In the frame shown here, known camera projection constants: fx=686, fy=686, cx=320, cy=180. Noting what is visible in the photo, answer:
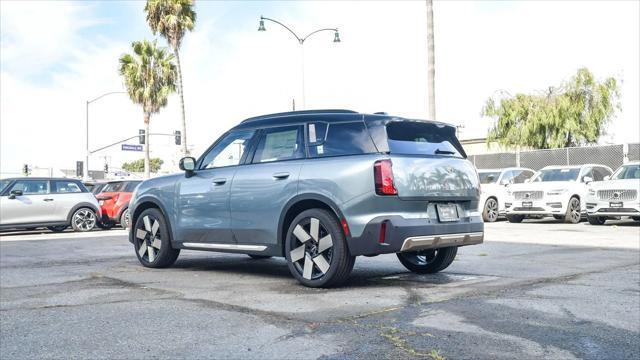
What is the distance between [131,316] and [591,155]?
25781 mm

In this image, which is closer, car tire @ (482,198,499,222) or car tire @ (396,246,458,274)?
car tire @ (396,246,458,274)

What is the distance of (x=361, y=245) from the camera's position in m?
6.47

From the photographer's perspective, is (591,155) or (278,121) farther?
(591,155)

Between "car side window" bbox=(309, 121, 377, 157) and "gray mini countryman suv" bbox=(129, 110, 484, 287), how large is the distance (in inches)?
0.4

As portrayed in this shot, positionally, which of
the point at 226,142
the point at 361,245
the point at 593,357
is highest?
the point at 226,142

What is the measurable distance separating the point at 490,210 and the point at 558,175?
239 centimetres

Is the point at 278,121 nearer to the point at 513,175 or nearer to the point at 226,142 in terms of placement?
the point at 226,142

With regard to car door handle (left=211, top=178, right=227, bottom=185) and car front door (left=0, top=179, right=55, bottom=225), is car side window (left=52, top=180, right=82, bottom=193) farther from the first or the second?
car door handle (left=211, top=178, right=227, bottom=185)

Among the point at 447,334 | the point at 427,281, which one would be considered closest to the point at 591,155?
the point at 427,281

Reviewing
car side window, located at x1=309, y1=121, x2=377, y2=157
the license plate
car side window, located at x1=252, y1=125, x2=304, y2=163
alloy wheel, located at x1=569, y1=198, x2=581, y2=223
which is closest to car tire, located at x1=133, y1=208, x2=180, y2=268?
car side window, located at x1=252, y1=125, x2=304, y2=163

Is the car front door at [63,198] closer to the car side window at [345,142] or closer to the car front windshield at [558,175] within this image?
the car side window at [345,142]

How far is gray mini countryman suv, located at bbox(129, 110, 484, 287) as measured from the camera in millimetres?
6520

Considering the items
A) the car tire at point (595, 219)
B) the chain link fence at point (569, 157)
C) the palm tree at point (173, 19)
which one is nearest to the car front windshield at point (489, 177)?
the car tire at point (595, 219)

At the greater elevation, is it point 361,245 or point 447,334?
point 361,245
